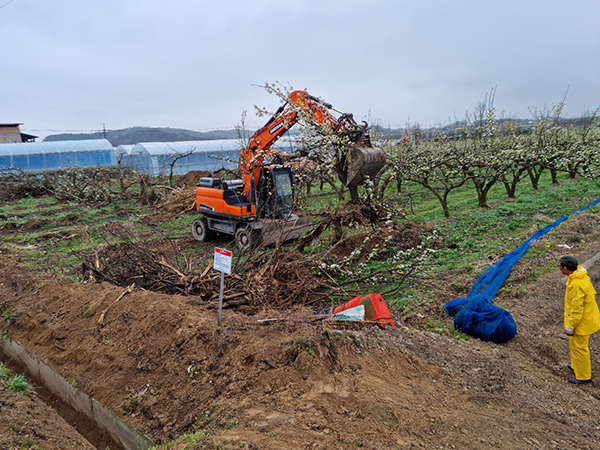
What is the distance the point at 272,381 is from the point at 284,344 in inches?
19.4

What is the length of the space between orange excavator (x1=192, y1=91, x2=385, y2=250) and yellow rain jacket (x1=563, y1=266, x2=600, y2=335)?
5358mm

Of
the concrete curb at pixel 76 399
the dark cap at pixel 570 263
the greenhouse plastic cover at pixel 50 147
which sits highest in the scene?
the greenhouse plastic cover at pixel 50 147

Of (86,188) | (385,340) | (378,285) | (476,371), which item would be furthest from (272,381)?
(86,188)

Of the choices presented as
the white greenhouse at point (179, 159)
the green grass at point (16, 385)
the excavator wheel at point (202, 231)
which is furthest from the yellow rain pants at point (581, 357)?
the white greenhouse at point (179, 159)

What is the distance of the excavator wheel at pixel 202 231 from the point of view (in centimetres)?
1266

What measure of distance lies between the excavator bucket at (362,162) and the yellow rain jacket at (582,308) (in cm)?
392

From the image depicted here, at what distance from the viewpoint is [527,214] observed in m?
A: 12.8

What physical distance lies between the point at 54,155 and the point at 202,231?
2968cm

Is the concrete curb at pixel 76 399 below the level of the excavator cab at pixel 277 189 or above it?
below

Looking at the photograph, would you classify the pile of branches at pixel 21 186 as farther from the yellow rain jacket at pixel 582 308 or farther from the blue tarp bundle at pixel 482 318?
the yellow rain jacket at pixel 582 308

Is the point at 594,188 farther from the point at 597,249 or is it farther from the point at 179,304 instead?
the point at 179,304

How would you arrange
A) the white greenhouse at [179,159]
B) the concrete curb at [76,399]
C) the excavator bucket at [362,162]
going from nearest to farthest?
the concrete curb at [76,399]
the excavator bucket at [362,162]
the white greenhouse at [179,159]

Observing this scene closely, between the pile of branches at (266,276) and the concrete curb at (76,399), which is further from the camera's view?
the pile of branches at (266,276)

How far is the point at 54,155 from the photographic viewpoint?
35125 millimetres
